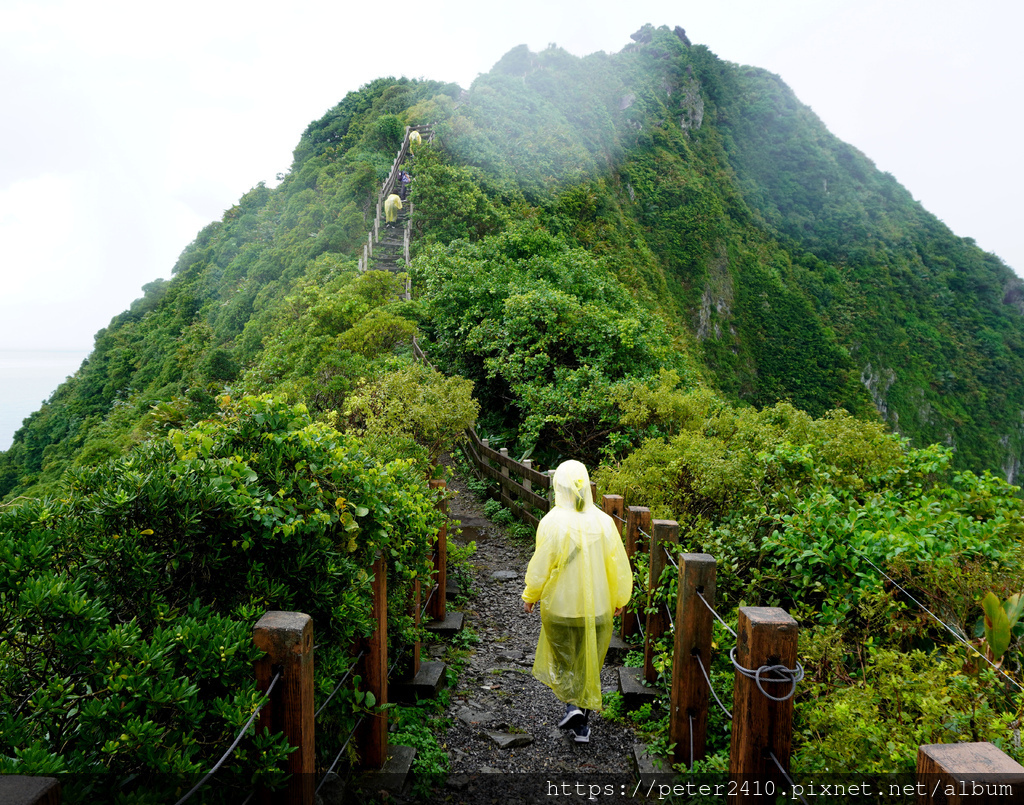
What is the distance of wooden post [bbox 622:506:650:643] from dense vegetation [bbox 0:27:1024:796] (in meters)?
0.39

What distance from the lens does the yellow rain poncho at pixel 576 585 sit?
3625mm

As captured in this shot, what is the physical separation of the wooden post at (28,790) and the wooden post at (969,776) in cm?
179

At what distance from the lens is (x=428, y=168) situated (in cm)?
2348

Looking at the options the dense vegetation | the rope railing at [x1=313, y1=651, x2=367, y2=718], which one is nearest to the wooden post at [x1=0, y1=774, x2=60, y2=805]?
the dense vegetation

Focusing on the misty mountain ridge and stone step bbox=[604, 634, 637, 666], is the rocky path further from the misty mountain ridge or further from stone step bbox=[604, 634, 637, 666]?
the misty mountain ridge

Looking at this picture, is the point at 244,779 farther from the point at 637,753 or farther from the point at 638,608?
the point at 638,608

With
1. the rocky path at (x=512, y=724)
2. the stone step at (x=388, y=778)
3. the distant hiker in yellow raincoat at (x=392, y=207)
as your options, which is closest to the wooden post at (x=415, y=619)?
the rocky path at (x=512, y=724)

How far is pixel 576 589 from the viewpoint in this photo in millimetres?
3627

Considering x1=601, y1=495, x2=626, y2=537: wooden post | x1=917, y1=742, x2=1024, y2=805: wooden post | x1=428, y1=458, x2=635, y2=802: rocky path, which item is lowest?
x1=428, y1=458, x2=635, y2=802: rocky path

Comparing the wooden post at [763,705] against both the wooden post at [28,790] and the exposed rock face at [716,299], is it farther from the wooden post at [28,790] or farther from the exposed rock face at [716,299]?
the exposed rock face at [716,299]

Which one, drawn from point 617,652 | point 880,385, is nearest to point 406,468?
point 617,652

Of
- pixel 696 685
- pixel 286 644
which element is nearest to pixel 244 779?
pixel 286 644

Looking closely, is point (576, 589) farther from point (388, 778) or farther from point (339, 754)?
point (339, 754)

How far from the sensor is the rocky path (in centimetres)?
343
